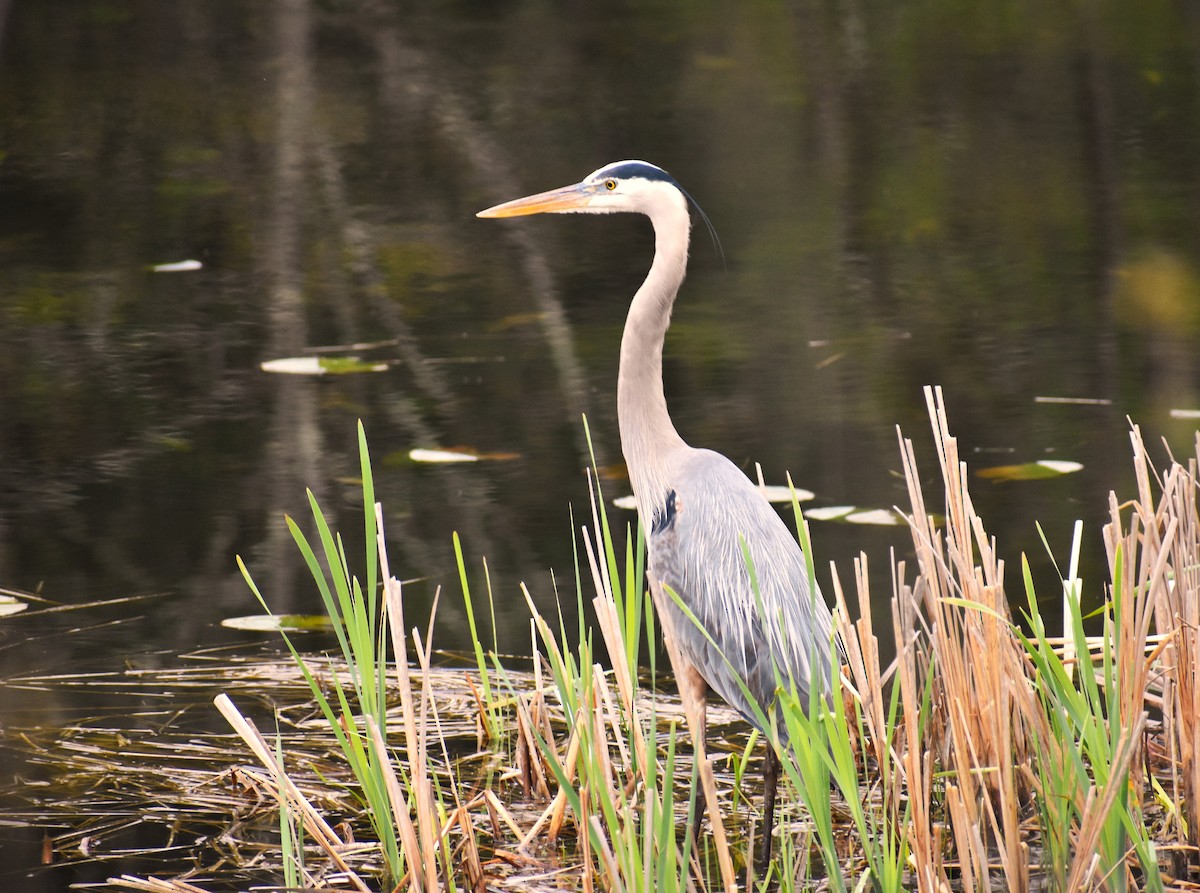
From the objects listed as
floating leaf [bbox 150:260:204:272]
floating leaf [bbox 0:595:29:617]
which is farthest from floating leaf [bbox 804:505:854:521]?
floating leaf [bbox 150:260:204:272]

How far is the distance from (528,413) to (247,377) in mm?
1220

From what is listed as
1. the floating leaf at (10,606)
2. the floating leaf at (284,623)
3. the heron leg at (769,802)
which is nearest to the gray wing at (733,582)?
the heron leg at (769,802)

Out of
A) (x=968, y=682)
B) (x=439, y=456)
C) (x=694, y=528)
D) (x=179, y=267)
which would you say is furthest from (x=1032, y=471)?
(x=179, y=267)

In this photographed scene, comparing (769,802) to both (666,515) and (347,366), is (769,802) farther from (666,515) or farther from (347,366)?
(347,366)

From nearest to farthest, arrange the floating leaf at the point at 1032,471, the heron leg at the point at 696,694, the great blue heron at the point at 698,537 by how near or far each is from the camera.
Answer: the heron leg at the point at 696,694
the great blue heron at the point at 698,537
the floating leaf at the point at 1032,471

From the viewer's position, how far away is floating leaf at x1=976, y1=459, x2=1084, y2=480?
5129 millimetres

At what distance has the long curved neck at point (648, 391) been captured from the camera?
140 inches

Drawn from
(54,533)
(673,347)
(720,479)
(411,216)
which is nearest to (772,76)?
(411,216)

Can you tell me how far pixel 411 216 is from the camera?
8797 mm

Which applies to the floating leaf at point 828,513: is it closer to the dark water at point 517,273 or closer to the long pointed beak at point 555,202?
the dark water at point 517,273

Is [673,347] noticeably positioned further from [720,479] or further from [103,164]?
[103,164]

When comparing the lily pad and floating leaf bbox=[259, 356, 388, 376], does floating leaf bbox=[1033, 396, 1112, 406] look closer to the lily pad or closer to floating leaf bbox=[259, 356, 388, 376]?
the lily pad

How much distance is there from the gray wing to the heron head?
646 mm

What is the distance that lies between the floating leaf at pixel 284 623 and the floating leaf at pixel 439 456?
1316mm
